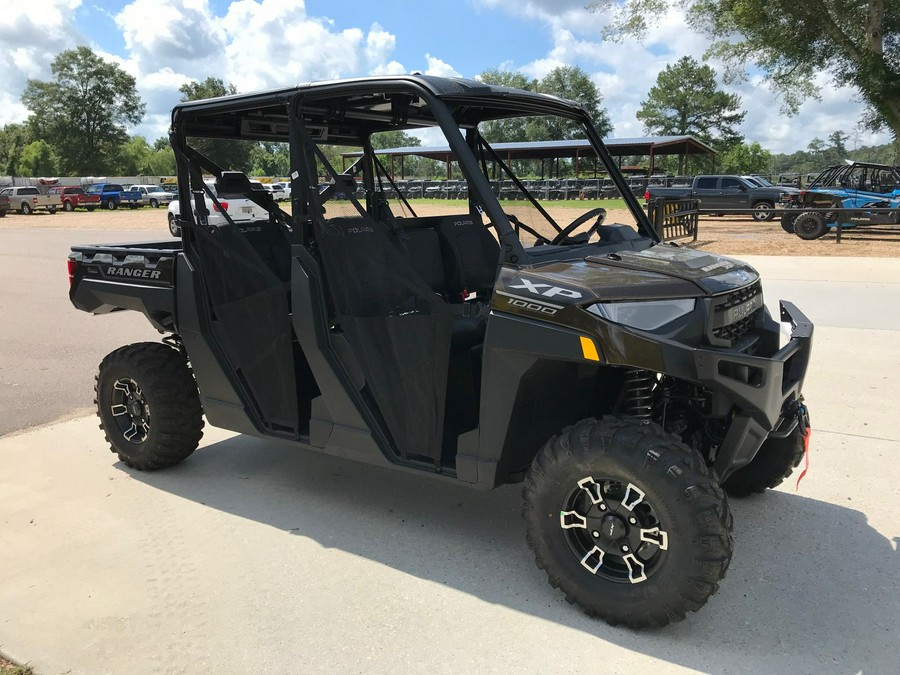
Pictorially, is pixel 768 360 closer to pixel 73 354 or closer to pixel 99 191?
pixel 73 354

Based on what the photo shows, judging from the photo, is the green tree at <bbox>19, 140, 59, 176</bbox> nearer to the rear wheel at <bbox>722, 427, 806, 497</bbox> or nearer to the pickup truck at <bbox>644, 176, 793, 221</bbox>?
the pickup truck at <bbox>644, 176, 793, 221</bbox>

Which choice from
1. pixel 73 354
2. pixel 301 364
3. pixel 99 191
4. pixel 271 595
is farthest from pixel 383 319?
pixel 99 191

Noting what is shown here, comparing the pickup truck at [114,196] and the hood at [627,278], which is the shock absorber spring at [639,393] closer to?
the hood at [627,278]

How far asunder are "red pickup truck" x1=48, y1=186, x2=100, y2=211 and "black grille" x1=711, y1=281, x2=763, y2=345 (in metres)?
48.0

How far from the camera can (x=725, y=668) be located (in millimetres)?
2756

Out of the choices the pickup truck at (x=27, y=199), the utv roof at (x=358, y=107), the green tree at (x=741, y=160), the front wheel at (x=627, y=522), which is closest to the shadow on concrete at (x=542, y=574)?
the front wheel at (x=627, y=522)

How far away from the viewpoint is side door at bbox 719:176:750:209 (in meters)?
27.5

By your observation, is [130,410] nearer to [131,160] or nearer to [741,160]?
[741,160]

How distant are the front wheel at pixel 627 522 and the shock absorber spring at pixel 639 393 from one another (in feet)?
0.82

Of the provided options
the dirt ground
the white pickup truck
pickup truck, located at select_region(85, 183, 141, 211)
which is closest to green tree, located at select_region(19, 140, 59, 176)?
pickup truck, located at select_region(85, 183, 141, 211)

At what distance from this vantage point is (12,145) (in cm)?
9169

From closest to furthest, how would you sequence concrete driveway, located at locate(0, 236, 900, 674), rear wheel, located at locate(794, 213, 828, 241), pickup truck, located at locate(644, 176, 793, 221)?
concrete driveway, located at locate(0, 236, 900, 674) → rear wheel, located at locate(794, 213, 828, 241) → pickup truck, located at locate(644, 176, 793, 221)

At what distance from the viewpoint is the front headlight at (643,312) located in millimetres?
2828

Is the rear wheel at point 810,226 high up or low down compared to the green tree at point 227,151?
down
